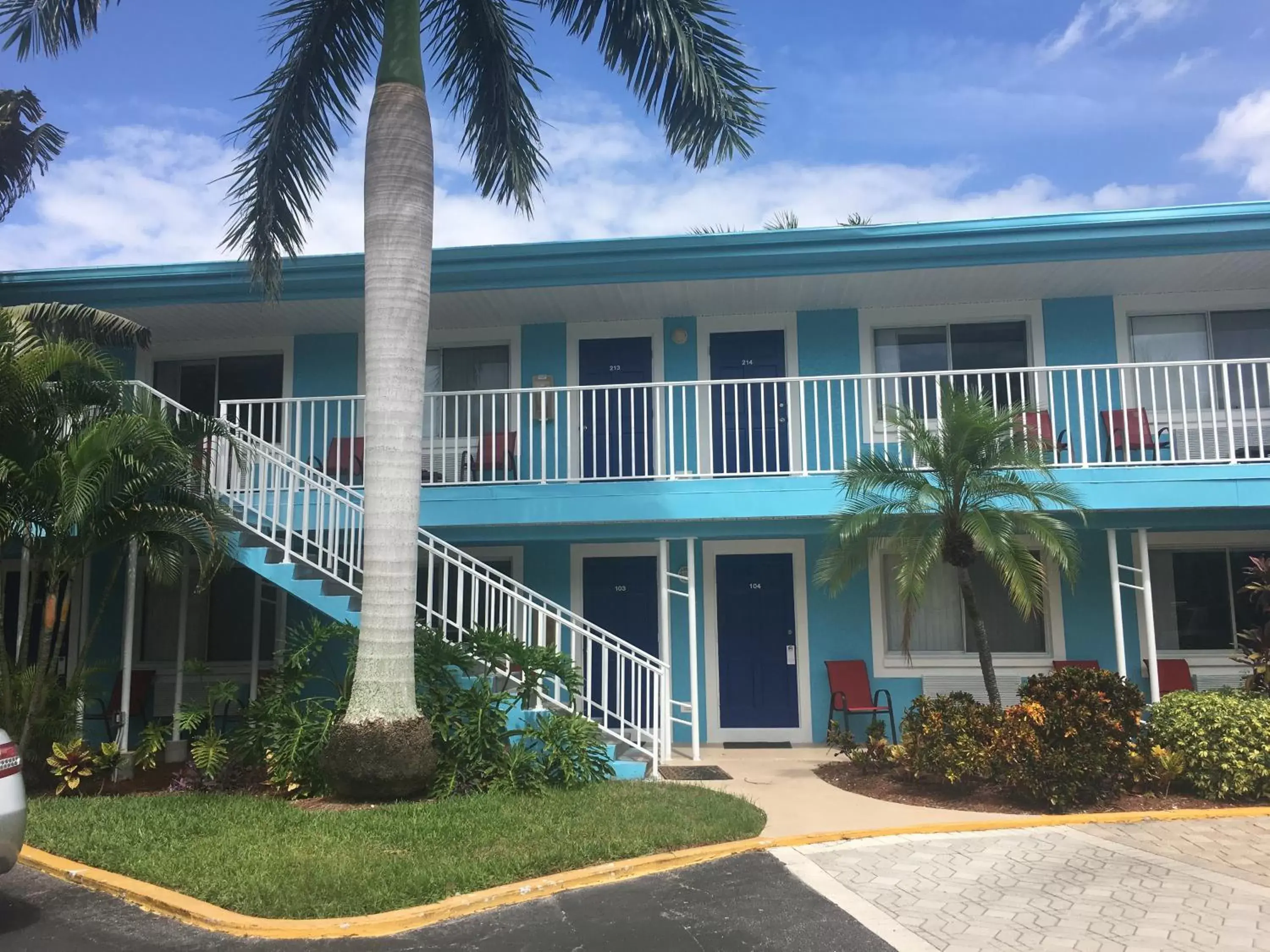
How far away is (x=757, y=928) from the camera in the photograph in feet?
15.8

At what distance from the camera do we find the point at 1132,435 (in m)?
10.3

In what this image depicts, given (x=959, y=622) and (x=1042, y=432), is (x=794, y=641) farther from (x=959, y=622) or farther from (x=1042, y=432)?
(x=1042, y=432)

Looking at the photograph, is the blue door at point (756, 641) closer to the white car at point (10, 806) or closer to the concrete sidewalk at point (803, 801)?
the concrete sidewalk at point (803, 801)

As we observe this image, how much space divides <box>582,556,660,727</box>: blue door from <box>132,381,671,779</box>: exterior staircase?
116 centimetres

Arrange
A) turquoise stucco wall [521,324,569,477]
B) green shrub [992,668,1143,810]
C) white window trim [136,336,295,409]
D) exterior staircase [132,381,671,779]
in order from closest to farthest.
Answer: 1. green shrub [992,668,1143,810]
2. exterior staircase [132,381,671,779]
3. turquoise stucco wall [521,324,569,477]
4. white window trim [136,336,295,409]

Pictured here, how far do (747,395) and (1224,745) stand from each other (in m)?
5.84

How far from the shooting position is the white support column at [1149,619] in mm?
9414

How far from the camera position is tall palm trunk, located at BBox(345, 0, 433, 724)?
7082 mm

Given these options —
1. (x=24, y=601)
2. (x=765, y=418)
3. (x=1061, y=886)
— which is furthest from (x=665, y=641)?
(x=24, y=601)

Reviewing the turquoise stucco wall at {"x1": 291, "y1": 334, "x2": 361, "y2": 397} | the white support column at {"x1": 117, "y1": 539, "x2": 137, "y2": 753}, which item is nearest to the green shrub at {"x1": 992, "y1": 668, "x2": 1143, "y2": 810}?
the white support column at {"x1": 117, "y1": 539, "x2": 137, "y2": 753}

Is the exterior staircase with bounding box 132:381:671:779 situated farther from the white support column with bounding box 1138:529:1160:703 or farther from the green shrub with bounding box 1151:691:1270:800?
the white support column with bounding box 1138:529:1160:703

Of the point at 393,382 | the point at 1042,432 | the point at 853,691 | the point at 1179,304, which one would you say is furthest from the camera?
the point at 1179,304

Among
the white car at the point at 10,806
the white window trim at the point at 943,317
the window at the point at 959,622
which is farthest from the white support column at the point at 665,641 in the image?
the white car at the point at 10,806

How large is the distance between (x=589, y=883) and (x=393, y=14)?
6.75m
